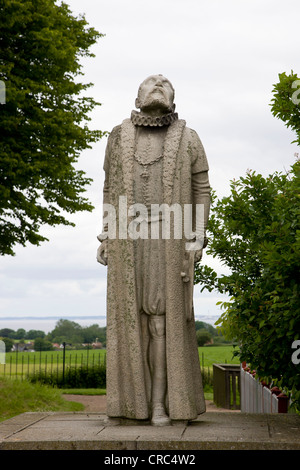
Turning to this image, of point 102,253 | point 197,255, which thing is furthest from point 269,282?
point 102,253

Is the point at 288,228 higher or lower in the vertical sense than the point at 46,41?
lower

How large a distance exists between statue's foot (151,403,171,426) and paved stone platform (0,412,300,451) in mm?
70

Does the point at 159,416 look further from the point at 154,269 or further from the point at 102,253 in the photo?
the point at 102,253

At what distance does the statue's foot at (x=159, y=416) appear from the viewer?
255 inches

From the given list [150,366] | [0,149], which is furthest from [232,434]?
[0,149]

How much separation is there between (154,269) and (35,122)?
40.3ft

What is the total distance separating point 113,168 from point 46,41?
12.5 meters

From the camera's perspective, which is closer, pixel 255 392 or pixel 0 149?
pixel 255 392

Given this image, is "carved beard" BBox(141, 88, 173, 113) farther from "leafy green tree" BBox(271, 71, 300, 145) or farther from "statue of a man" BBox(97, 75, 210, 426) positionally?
"leafy green tree" BBox(271, 71, 300, 145)

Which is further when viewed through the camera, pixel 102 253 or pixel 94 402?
pixel 94 402

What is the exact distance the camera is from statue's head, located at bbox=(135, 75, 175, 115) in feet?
22.7

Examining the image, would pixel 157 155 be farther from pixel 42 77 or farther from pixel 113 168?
pixel 42 77

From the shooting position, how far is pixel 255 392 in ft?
41.2

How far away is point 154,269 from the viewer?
673cm
